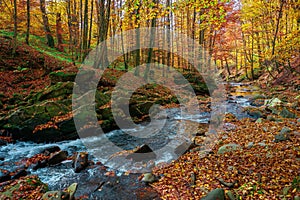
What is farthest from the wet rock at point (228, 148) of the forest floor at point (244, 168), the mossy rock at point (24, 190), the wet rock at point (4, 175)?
the wet rock at point (4, 175)

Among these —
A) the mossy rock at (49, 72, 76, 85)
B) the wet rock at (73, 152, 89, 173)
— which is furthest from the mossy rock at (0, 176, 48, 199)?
the mossy rock at (49, 72, 76, 85)

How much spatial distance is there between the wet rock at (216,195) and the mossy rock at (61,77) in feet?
34.9

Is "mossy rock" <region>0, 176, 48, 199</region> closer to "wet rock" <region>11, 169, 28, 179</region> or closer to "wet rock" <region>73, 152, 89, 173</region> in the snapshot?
"wet rock" <region>11, 169, 28, 179</region>

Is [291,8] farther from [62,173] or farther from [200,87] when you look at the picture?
[62,173]

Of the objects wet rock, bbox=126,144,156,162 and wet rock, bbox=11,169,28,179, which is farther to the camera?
wet rock, bbox=126,144,156,162

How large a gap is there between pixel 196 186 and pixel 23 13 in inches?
810

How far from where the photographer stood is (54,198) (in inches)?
168

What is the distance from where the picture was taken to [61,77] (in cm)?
1216

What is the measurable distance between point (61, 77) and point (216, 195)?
1114 centimetres

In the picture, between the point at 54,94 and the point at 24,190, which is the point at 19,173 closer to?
the point at 24,190

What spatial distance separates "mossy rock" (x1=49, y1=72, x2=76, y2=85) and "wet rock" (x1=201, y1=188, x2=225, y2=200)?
34.9ft

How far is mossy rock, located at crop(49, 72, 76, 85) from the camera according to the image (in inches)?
476

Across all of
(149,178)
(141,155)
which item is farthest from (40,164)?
(149,178)

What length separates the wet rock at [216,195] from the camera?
4152 millimetres
